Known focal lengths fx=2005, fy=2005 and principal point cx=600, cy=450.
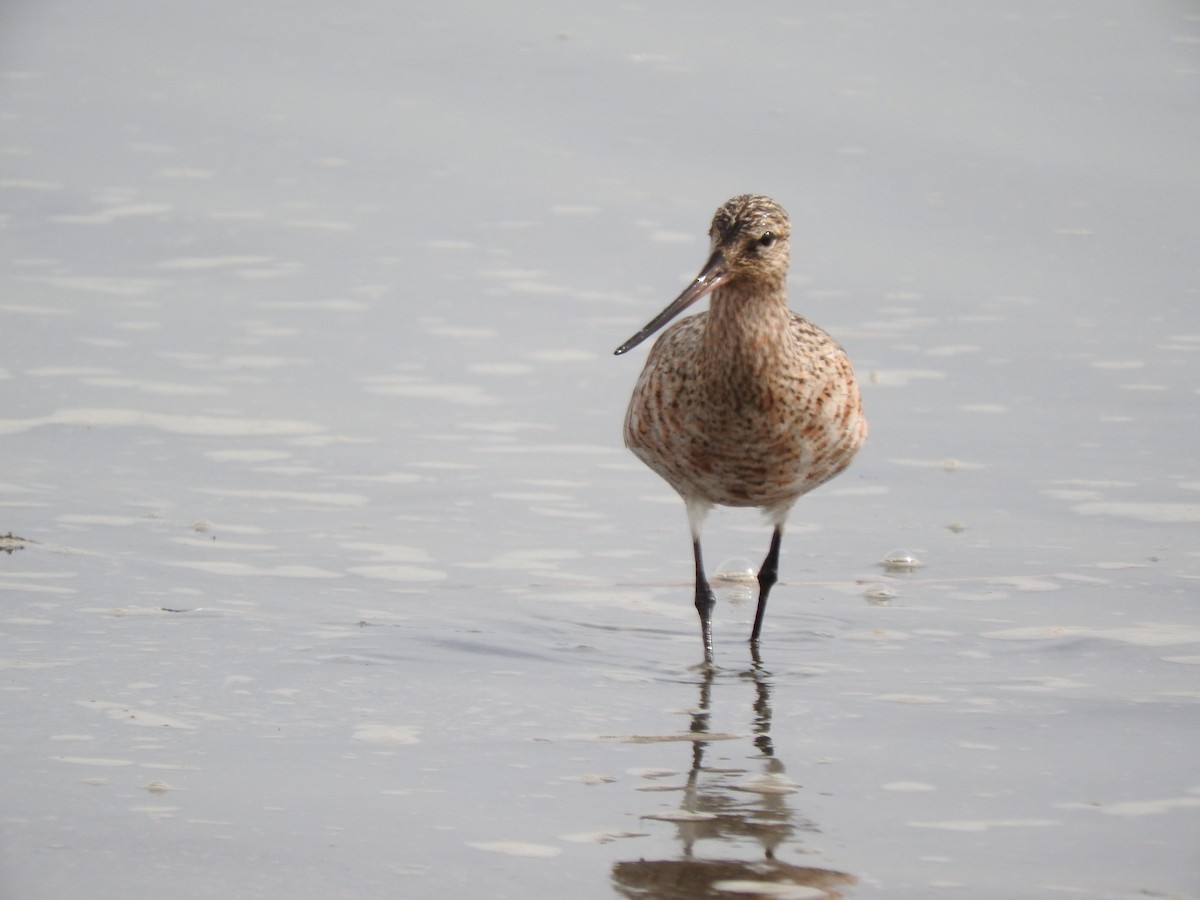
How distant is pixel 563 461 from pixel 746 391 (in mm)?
1676

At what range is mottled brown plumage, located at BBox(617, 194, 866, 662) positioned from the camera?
597 centimetres

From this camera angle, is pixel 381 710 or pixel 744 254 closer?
pixel 381 710

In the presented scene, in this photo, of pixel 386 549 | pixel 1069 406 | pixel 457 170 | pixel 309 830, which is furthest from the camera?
pixel 457 170

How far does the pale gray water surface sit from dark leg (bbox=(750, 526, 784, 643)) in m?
0.09

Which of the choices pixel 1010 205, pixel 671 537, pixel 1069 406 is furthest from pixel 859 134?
pixel 671 537

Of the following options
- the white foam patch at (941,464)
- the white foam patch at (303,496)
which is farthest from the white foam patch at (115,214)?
the white foam patch at (941,464)

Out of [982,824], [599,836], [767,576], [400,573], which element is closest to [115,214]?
[400,573]

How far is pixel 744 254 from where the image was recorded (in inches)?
234

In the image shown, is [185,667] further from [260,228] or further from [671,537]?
[260,228]

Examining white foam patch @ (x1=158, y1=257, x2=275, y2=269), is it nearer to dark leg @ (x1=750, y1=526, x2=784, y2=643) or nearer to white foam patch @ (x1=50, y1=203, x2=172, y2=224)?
white foam patch @ (x1=50, y1=203, x2=172, y2=224)

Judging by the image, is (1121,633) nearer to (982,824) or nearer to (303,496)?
(982,824)

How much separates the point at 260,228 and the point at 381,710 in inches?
200

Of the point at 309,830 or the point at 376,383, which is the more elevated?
the point at 376,383

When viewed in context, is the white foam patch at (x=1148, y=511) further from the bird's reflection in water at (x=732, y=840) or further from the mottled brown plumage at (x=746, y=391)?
the bird's reflection in water at (x=732, y=840)
